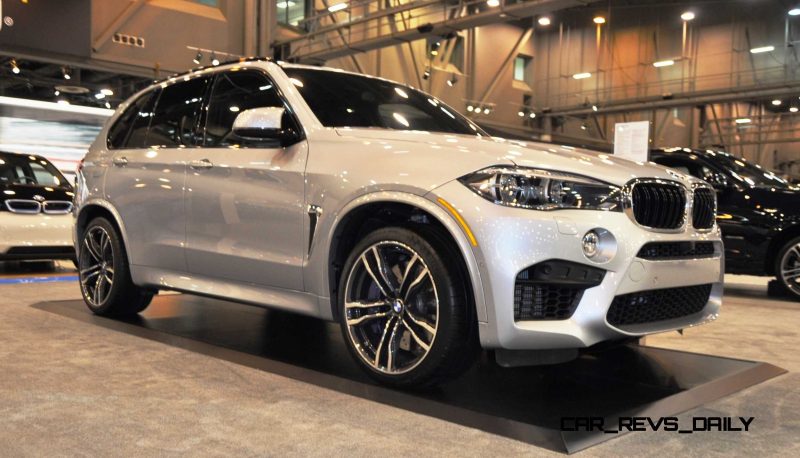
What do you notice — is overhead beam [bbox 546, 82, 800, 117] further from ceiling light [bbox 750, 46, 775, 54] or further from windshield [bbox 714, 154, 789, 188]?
windshield [bbox 714, 154, 789, 188]

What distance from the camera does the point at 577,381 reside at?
3604 mm

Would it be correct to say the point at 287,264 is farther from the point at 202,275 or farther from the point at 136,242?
the point at 136,242

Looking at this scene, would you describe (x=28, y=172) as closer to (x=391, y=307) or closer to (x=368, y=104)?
(x=368, y=104)

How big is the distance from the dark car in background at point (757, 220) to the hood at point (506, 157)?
4.67 m

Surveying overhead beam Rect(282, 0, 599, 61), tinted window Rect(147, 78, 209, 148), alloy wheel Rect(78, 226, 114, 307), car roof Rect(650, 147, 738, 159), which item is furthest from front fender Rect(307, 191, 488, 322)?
overhead beam Rect(282, 0, 599, 61)

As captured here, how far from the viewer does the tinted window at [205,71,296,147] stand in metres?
4.08

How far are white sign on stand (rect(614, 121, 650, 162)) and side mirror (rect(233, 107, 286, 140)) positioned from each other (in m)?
4.47

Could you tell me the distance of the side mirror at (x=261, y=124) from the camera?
3.59 metres

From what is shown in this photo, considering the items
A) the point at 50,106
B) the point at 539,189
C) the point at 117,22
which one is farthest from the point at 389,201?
the point at 50,106

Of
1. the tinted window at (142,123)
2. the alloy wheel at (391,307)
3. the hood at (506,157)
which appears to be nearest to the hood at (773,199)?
the hood at (506,157)

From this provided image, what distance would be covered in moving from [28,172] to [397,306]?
285 inches

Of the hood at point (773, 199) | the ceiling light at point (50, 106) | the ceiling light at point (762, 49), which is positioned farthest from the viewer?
the ceiling light at point (762, 49)

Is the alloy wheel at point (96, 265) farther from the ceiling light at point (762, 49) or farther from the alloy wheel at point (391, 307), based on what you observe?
the ceiling light at point (762, 49)

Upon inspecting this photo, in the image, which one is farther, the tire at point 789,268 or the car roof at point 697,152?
the car roof at point 697,152
